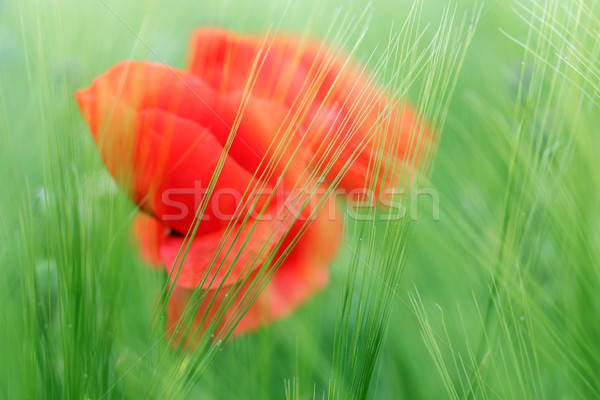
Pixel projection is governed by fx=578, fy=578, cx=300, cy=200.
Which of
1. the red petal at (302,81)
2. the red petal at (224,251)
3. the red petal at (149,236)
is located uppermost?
the red petal at (302,81)

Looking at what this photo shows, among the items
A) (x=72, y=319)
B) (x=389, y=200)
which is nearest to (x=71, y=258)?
(x=72, y=319)

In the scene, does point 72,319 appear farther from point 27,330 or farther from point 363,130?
point 363,130

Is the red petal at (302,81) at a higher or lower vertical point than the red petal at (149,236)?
higher

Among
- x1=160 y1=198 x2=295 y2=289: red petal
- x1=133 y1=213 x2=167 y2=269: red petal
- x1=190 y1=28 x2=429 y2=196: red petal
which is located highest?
x1=190 y1=28 x2=429 y2=196: red petal

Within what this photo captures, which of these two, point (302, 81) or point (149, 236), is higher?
point (302, 81)
